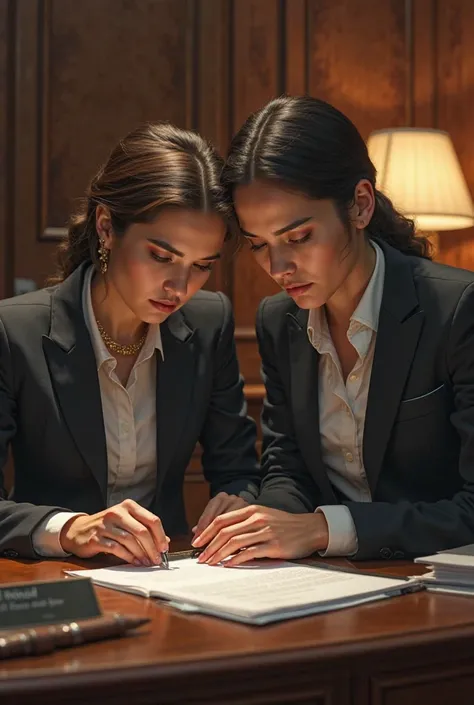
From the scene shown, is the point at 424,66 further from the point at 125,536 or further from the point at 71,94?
the point at 125,536

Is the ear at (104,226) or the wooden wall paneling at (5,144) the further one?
the wooden wall paneling at (5,144)

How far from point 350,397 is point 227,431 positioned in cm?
32

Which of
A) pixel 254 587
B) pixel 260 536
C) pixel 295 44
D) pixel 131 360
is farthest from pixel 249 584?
pixel 295 44

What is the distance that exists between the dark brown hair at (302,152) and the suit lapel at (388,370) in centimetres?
21

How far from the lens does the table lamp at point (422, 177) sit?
134 inches

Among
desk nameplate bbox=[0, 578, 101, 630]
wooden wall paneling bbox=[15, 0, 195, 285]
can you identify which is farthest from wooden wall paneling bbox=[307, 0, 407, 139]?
desk nameplate bbox=[0, 578, 101, 630]

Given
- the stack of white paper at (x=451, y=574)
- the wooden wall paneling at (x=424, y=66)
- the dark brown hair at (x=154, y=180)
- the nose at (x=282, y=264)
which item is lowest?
the stack of white paper at (x=451, y=574)

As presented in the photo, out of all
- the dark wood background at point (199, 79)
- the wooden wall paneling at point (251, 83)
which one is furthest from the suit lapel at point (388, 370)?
the wooden wall paneling at point (251, 83)

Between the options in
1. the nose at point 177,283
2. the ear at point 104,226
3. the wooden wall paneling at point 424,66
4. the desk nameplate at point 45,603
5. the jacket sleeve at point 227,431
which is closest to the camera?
the desk nameplate at point 45,603

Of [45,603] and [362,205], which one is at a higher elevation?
[362,205]

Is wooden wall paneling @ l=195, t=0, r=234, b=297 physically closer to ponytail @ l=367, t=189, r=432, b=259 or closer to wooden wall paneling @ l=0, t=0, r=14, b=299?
wooden wall paneling @ l=0, t=0, r=14, b=299

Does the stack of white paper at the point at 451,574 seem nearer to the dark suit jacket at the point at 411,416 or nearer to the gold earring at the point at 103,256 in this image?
the dark suit jacket at the point at 411,416

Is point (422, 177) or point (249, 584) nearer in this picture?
point (249, 584)

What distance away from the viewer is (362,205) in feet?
6.70
